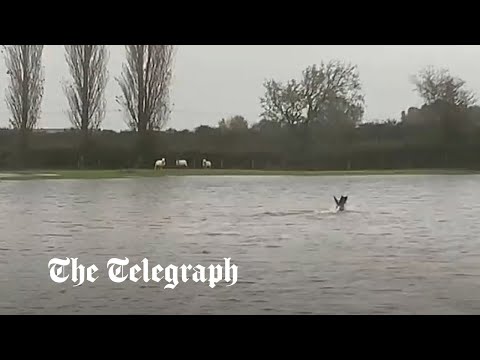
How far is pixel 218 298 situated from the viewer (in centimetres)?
348

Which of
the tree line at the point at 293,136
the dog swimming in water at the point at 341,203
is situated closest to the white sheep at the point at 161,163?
the tree line at the point at 293,136

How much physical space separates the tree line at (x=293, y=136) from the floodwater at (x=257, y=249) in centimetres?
60

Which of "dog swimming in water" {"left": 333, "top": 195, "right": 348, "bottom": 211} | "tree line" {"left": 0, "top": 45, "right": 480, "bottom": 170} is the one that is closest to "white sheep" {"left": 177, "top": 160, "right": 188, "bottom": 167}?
"tree line" {"left": 0, "top": 45, "right": 480, "bottom": 170}

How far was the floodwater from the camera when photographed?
340 cm

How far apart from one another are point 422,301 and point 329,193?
290 inches

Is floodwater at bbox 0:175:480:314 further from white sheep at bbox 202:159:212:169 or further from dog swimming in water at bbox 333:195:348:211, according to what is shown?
white sheep at bbox 202:159:212:169

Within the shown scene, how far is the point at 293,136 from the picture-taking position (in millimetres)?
8938

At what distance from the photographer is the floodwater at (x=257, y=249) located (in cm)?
340

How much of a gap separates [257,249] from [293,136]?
4.02m

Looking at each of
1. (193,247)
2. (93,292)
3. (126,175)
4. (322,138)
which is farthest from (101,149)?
(93,292)

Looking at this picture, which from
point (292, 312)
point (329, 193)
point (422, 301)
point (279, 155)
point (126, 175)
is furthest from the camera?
point (126, 175)

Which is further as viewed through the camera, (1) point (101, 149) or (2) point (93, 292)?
(1) point (101, 149)

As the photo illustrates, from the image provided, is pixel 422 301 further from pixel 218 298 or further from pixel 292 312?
pixel 218 298
